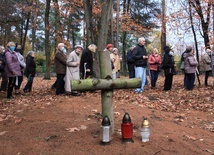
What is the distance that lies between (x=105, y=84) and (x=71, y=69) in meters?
5.09

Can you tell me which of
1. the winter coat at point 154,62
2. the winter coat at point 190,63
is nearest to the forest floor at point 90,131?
the winter coat at point 190,63

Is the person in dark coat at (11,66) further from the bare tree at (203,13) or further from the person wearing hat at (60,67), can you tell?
the bare tree at (203,13)

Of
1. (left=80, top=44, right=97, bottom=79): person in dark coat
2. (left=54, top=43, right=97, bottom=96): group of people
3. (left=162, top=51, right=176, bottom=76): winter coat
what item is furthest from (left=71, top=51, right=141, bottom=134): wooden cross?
(left=162, top=51, right=176, bottom=76): winter coat

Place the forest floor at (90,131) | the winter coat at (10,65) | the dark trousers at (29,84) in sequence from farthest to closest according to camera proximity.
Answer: the dark trousers at (29,84) < the winter coat at (10,65) < the forest floor at (90,131)

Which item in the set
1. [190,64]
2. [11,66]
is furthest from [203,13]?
[11,66]

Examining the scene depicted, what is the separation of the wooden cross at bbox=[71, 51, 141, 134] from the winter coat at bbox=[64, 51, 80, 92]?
4.77 meters

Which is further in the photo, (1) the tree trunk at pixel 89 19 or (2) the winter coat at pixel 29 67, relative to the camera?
(1) the tree trunk at pixel 89 19

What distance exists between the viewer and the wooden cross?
4.05 m

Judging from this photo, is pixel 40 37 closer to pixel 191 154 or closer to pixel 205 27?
pixel 205 27

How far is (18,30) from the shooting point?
121ft

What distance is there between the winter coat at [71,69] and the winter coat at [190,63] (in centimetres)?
444

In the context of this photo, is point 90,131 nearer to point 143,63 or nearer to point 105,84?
point 105,84

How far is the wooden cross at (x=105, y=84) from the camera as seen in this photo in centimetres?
405

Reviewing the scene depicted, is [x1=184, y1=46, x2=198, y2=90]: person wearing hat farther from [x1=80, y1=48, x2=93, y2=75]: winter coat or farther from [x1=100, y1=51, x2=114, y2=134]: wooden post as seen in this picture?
[x1=100, y1=51, x2=114, y2=134]: wooden post
